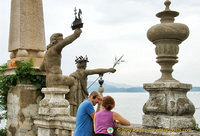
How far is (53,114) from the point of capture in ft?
23.6

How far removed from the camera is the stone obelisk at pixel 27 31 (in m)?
8.91

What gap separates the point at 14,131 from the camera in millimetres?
8539

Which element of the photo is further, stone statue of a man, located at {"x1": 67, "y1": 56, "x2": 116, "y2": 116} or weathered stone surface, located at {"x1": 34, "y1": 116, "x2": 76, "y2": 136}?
stone statue of a man, located at {"x1": 67, "y1": 56, "x2": 116, "y2": 116}

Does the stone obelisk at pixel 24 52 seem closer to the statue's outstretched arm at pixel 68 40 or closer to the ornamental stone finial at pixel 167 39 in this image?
the statue's outstretched arm at pixel 68 40

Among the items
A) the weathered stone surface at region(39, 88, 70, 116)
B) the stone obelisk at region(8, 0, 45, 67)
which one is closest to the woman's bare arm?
the weathered stone surface at region(39, 88, 70, 116)

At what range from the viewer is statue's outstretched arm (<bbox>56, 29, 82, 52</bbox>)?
22.8ft

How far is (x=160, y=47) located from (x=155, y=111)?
90cm

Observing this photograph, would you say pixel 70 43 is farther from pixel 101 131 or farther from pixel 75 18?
pixel 101 131

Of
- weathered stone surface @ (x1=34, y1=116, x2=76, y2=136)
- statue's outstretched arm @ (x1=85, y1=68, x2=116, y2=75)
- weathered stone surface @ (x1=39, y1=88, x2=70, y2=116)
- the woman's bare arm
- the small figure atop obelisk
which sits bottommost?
weathered stone surface @ (x1=34, y1=116, x2=76, y2=136)

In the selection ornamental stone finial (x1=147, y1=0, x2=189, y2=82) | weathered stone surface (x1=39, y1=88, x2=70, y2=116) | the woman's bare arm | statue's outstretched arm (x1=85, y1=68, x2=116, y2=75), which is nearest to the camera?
ornamental stone finial (x1=147, y1=0, x2=189, y2=82)

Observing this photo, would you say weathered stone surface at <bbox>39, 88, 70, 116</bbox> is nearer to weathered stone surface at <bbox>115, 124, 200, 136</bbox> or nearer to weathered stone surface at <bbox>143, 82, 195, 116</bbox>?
weathered stone surface at <bbox>115, 124, 200, 136</bbox>

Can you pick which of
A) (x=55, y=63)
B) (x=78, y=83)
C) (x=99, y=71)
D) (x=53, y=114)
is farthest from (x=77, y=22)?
(x=53, y=114)

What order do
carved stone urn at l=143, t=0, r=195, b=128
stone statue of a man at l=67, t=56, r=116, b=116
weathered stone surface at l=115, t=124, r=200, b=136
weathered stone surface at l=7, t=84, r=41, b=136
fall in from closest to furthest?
weathered stone surface at l=115, t=124, r=200, b=136 → carved stone urn at l=143, t=0, r=195, b=128 → stone statue of a man at l=67, t=56, r=116, b=116 → weathered stone surface at l=7, t=84, r=41, b=136

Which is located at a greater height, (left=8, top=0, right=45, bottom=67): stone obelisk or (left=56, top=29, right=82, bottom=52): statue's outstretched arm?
(left=8, top=0, right=45, bottom=67): stone obelisk
